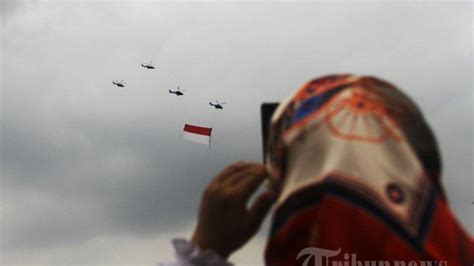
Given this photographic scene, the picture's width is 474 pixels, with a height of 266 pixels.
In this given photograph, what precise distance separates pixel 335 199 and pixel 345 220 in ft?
0.46

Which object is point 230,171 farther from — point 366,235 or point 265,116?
point 366,235

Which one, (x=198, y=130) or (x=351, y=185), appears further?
(x=198, y=130)

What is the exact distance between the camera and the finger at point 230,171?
445cm

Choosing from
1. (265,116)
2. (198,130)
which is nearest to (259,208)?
(265,116)

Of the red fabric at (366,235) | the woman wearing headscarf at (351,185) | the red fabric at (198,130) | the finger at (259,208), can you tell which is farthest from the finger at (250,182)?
the red fabric at (198,130)

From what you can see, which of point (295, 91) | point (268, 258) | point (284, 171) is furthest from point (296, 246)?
point (295, 91)

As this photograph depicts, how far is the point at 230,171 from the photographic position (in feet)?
14.7

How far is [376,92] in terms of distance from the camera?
4199 millimetres

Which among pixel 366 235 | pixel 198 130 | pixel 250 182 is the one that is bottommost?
pixel 366 235

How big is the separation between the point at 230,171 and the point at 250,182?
0.67 ft

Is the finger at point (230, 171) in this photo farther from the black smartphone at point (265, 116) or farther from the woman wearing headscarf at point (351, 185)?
the black smartphone at point (265, 116)

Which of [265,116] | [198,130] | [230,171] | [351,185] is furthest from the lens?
[198,130]

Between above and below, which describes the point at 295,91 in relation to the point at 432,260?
above

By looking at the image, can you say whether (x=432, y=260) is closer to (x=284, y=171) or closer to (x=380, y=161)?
(x=380, y=161)
